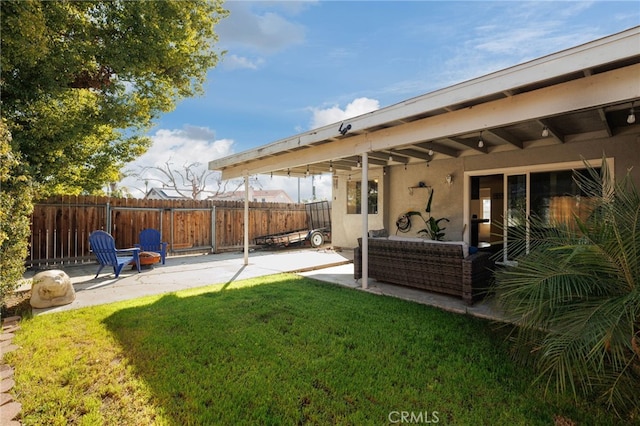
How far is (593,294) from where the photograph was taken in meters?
2.08

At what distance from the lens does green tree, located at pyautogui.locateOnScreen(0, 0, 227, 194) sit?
575 centimetres

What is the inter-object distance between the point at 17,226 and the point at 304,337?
4.30m

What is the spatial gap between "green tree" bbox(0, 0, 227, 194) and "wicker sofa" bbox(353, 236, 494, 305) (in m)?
6.06

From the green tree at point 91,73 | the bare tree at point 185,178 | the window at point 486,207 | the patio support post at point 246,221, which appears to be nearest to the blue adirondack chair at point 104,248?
the green tree at point 91,73

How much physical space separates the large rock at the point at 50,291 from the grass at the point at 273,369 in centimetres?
55

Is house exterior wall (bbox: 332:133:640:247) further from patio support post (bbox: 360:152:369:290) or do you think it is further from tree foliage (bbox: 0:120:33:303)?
tree foliage (bbox: 0:120:33:303)

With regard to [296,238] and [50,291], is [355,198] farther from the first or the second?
[50,291]

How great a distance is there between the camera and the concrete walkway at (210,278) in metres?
4.96

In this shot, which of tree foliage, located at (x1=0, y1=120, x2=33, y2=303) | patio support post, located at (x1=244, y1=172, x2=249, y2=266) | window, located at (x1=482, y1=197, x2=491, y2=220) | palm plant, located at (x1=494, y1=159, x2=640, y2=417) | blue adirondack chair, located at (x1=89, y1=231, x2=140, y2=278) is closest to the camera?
palm plant, located at (x1=494, y1=159, x2=640, y2=417)

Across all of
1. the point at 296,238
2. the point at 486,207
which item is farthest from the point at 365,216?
the point at 486,207

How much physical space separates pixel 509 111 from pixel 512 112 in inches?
1.5

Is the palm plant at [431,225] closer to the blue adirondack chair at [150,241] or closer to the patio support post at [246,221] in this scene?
the patio support post at [246,221]

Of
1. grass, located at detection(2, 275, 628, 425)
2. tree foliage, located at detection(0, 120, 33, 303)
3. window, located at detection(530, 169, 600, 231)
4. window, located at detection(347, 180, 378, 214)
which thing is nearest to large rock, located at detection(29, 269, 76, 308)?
tree foliage, located at detection(0, 120, 33, 303)

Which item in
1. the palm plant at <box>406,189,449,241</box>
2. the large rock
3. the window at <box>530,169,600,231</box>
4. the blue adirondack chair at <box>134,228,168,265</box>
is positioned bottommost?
the large rock
